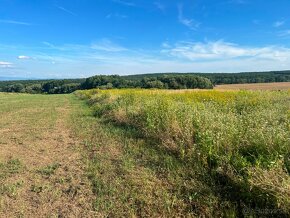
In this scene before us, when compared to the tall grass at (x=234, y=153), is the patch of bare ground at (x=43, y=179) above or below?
below

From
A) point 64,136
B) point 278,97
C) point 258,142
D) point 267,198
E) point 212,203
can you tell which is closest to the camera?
point 267,198

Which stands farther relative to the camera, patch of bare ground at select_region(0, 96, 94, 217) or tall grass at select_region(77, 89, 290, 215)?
patch of bare ground at select_region(0, 96, 94, 217)

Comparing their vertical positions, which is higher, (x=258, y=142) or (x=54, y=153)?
(x=258, y=142)

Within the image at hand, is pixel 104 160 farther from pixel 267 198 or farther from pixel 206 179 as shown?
pixel 267 198

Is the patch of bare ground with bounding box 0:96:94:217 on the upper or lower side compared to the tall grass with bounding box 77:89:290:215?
lower

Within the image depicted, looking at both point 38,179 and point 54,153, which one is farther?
point 54,153

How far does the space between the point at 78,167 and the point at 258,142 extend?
3.77 metres

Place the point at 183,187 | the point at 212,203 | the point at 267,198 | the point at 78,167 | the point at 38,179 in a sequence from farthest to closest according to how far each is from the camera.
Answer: the point at 78,167 < the point at 38,179 < the point at 183,187 < the point at 212,203 < the point at 267,198

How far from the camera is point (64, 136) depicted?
9031mm

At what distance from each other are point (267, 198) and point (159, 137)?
13.4 ft

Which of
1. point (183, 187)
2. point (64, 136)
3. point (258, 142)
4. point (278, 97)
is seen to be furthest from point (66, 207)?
point (278, 97)

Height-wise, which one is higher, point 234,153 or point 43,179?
point 234,153

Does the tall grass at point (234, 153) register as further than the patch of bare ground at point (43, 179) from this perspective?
No

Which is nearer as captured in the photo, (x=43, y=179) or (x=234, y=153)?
(x=234, y=153)
